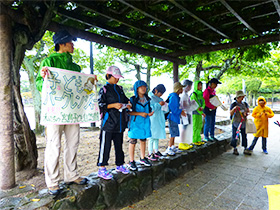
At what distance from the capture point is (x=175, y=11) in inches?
145

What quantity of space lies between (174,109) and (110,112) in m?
1.79

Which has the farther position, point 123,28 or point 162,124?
point 123,28

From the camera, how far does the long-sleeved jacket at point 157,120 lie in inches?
142

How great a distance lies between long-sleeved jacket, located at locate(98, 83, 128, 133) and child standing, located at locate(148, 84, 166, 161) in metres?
0.95

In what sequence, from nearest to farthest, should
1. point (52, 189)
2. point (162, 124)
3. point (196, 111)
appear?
point (52, 189) < point (162, 124) < point (196, 111)

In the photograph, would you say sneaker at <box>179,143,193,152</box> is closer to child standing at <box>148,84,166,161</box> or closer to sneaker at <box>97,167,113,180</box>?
child standing at <box>148,84,166,161</box>

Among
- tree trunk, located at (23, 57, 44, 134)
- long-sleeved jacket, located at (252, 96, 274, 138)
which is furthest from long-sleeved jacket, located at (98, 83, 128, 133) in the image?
tree trunk, located at (23, 57, 44, 134)

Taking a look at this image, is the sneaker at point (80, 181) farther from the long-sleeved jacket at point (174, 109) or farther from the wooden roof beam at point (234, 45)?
the wooden roof beam at point (234, 45)

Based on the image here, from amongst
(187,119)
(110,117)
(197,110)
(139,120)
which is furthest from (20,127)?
(197,110)

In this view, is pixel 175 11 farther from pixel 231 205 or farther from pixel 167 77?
pixel 167 77

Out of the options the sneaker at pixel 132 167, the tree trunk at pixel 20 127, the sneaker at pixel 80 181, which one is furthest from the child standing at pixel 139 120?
the tree trunk at pixel 20 127

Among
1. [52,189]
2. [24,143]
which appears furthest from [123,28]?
[52,189]

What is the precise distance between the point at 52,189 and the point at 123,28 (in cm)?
360

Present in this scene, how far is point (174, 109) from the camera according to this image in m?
4.09
